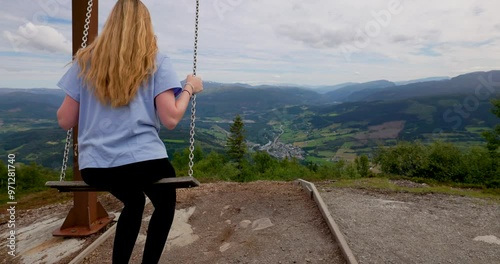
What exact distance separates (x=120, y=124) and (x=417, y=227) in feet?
14.8

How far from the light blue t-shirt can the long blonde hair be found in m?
0.06

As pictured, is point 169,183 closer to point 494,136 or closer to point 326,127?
point 494,136

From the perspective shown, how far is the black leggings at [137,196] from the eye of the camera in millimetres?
2182

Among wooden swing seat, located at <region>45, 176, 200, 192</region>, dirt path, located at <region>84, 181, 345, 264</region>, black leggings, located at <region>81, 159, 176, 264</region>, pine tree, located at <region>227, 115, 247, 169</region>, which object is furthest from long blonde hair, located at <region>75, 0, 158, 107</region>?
pine tree, located at <region>227, 115, 247, 169</region>

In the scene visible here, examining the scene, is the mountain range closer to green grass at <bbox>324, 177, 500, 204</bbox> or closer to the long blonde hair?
green grass at <bbox>324, 177, 500, 204</bbox>

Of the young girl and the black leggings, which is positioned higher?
the young girl

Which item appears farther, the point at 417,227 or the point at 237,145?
the point at 237,145

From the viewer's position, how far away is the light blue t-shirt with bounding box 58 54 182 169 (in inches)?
84.5

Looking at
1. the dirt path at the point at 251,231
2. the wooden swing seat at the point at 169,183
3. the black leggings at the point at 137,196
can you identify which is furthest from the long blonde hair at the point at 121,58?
the dirt path at the point at 251,231

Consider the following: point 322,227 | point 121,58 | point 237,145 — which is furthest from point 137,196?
point 237,145

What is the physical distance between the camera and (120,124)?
7.08 ft

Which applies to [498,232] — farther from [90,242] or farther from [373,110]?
[373,110]

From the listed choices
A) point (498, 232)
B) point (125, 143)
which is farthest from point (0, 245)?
point (498, 232)

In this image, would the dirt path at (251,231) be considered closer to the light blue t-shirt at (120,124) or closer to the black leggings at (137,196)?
the black leggings at (137,196)
